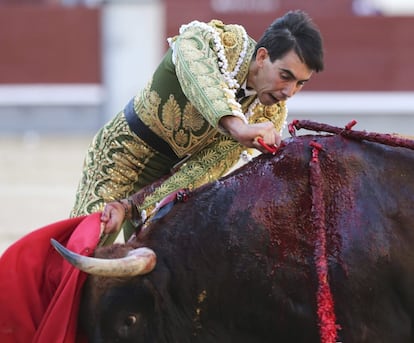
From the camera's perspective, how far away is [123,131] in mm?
2982

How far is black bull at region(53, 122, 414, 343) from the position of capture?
2.35 meters

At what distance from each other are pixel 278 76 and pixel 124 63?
8025 mm

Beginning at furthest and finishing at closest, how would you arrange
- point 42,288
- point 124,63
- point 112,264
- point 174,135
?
point 124,63 < point 174,135 < point 42,288 < point 112,264

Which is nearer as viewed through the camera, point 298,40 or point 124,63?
point 298,40

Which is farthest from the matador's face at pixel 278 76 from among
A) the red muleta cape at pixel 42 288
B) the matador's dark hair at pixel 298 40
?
the red muleta cape at pixel 42 288

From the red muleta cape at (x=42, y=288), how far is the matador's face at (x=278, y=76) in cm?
58

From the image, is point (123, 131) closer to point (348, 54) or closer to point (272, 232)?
point (272, 232)

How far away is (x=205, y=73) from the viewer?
2.58m

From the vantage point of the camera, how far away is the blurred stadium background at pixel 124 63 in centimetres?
1055

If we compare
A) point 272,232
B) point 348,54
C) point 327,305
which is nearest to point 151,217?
point 272,232

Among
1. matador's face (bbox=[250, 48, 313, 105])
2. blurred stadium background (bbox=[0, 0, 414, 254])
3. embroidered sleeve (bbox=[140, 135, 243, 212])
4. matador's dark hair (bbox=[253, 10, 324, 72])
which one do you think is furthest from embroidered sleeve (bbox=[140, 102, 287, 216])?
blurred stadium background (bbox=[0, 0, 414, 254])

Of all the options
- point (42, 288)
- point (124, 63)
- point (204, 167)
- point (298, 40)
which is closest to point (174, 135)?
point (204, 167)

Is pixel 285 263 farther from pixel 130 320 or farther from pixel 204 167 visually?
pixel 204 167

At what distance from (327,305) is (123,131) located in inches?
36.8
